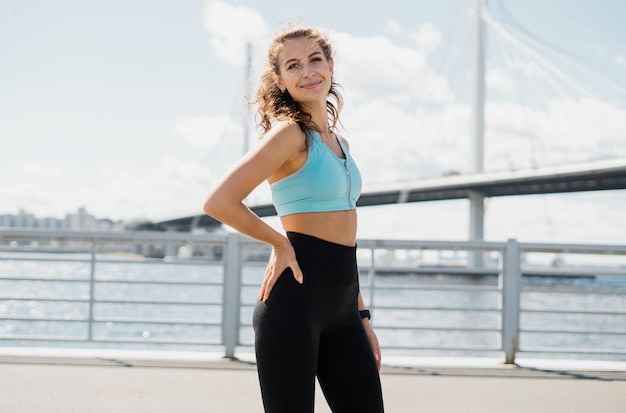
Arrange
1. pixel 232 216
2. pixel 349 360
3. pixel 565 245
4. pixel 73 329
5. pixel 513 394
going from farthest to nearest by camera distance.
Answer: pixel 73 329, pixel 565 245, pixel 513 394, pixel 349 360, pixel 232 216

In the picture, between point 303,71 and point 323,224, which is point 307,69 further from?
point 323,224

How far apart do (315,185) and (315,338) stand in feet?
0.94

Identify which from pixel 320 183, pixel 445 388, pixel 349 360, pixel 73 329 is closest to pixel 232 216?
pixel 320 183

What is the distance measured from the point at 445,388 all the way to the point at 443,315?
11789 millimetres

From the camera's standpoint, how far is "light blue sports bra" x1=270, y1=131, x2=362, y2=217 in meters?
1.33

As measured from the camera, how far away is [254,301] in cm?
1380

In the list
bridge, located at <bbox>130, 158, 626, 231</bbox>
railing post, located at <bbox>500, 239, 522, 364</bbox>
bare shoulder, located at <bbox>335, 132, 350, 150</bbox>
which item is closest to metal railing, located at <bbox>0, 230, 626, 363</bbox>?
railing post, located at <bbox>500, 239, 522, 364</bbox>

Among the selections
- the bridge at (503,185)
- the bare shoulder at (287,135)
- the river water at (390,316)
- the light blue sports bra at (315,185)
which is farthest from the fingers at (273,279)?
the bridge at (503,185)

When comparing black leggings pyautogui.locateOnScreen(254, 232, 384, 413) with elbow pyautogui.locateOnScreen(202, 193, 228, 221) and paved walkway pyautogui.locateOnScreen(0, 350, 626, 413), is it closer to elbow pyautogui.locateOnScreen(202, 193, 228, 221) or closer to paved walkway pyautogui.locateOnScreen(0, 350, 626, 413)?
elbow pyautogui.locateOnScreen(202, 193, 228, 221)

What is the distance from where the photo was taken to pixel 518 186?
866 inches

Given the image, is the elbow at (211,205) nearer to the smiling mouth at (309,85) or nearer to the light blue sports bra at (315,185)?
the light blue sports bra at (315,185)

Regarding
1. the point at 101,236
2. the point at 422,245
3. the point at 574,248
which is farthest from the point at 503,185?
the point at 101,236

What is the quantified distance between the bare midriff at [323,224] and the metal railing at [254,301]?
66.1 inches

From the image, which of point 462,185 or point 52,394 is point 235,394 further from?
point 462,185
